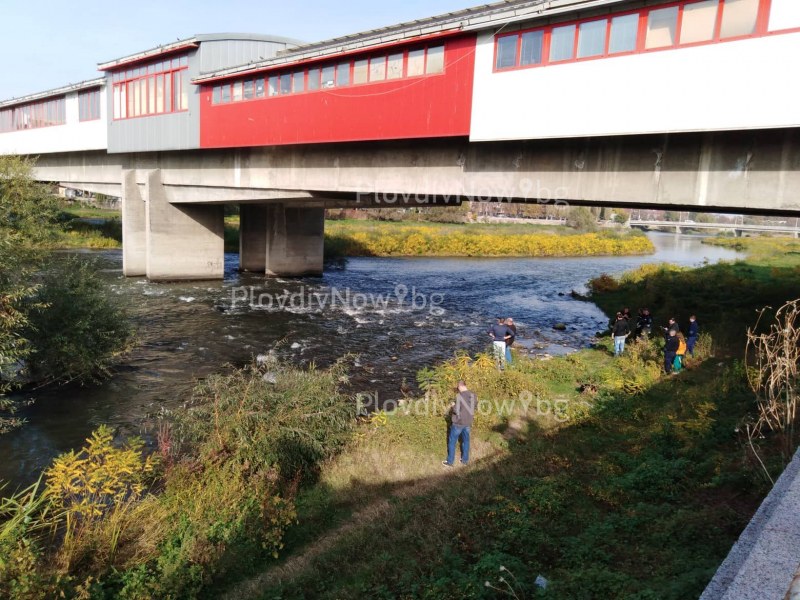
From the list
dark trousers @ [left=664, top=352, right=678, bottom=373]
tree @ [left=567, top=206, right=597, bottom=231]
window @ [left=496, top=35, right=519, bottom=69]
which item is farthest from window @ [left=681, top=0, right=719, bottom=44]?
tree @ [left=567, top=206, right=597, bottom=231]

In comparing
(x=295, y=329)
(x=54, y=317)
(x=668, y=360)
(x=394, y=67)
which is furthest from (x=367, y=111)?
(x=668, y=360)

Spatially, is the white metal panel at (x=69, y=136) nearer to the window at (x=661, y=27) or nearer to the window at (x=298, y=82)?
the window at (x=298, y=82)

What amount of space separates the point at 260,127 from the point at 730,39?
16.5 m

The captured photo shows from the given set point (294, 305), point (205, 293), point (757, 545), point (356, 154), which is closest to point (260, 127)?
point (356, 154)

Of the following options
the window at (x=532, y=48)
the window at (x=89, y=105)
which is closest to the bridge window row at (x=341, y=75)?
the window at (x=532, y=48)

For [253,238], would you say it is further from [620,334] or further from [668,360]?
[668,360]

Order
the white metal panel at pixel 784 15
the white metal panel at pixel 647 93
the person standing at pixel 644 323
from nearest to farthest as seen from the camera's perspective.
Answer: the white metal panel at pixel 784 15 → the white metal panel at pixel 647 93 → the person standing at pixel 644 323

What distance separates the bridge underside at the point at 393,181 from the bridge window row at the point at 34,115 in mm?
2835

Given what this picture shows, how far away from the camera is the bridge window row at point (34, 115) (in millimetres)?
36844

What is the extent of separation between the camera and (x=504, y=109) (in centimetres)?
1505

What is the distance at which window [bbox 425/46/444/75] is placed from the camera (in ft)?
53.9

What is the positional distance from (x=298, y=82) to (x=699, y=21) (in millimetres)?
13441

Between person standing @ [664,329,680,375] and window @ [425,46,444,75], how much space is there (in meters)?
9.68

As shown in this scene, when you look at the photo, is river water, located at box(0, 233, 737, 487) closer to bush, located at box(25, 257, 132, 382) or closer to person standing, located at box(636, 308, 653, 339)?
bush, located at box(25, 257, 132, 382)
